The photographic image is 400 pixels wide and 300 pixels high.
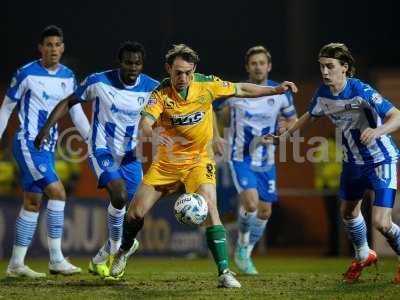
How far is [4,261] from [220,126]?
154 inches

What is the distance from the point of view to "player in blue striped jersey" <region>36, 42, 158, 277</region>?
1098cm

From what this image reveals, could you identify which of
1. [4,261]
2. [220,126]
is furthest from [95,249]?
[220,126]

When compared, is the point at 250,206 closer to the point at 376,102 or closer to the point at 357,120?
the point at 357,120

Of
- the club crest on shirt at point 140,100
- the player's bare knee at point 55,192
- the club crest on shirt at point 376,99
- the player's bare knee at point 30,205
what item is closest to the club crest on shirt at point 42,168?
the player's bare knee at point 55,192

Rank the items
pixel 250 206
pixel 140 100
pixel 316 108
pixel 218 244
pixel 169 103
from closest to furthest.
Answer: pixel 218 244 < pixel 169 103 < pixel 316 108 < pixel 140 100 < pixel 250 206

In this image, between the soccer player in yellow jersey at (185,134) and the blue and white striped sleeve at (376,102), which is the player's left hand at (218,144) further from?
the blue and white striped sleeve at (376,102)

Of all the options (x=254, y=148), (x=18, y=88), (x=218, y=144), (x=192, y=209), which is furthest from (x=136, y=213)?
(x=254, y=148)

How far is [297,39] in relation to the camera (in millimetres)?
22141

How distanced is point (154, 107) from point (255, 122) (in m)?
3.46

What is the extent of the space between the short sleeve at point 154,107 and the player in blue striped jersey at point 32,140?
2.05 m

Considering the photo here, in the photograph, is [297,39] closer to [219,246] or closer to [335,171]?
[335,171]

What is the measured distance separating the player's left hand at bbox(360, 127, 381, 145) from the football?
5.23ft

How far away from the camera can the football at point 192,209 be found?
31.5 feet

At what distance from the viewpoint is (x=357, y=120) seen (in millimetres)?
10336
